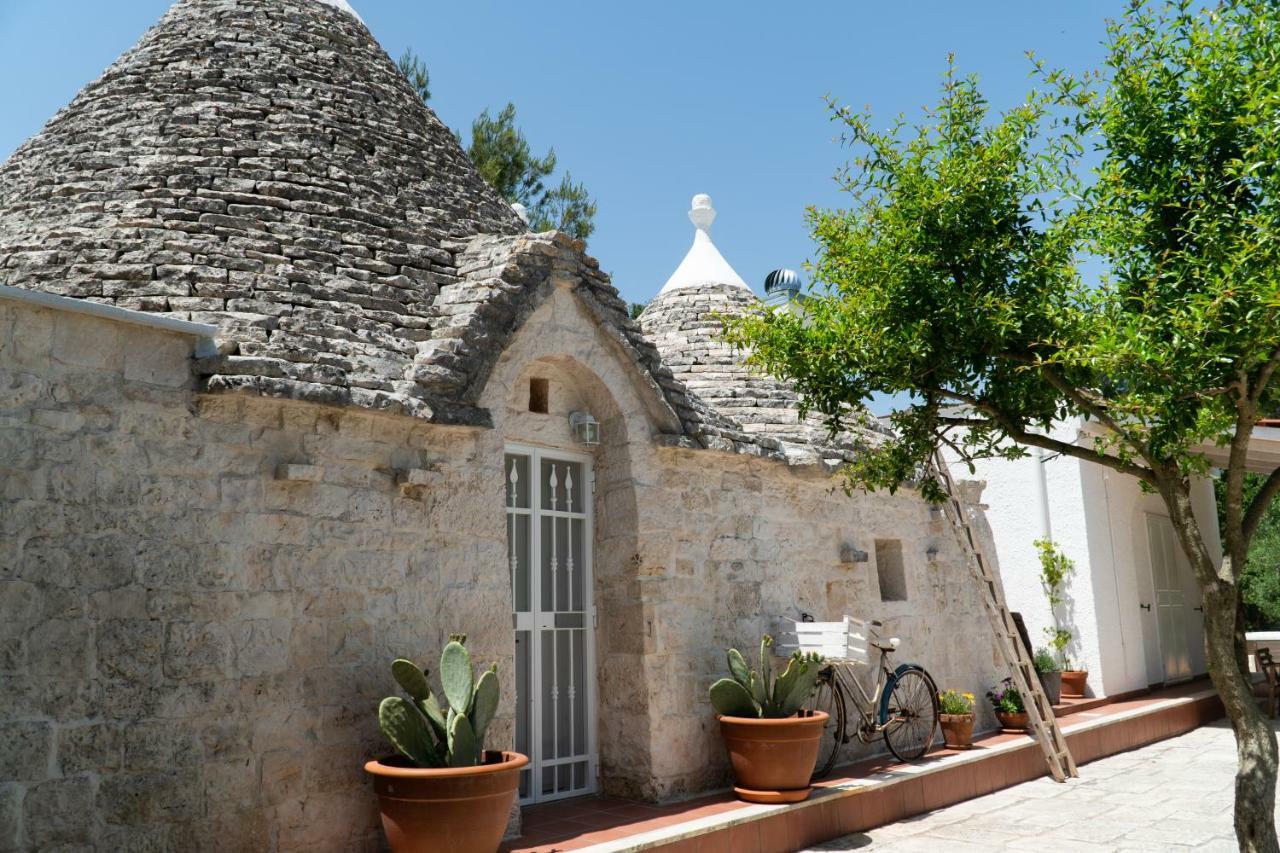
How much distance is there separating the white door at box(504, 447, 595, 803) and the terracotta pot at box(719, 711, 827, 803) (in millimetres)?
1067

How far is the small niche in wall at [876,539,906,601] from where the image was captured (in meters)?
9.34

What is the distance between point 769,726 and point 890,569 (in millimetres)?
3286

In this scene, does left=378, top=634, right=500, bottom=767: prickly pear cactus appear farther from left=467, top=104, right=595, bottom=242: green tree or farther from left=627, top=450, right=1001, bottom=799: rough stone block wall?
left=467, top=104, right=595, bottom=242: green tree

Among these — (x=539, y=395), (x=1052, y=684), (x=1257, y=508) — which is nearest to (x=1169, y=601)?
(x=1052, y=684)

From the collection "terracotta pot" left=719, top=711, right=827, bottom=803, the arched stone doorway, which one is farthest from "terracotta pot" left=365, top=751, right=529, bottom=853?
"terracotta pot" left=719, top=711, right=827, bottom=803

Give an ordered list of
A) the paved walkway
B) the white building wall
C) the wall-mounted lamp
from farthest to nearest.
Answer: the white building wall, the wall-mounted lamp, the paved walkway

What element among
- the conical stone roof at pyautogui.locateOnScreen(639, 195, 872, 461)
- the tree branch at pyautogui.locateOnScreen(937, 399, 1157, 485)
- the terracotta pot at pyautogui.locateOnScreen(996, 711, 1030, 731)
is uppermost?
the conical stone roof at pyautogui.locateOnScreen(639, 195, 872, 461)

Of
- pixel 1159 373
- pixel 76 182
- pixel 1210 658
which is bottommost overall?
pixel 1210 658

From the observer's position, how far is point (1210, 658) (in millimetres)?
A: 4738

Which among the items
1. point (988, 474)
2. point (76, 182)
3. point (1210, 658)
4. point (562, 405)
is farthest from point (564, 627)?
point (988, 474)

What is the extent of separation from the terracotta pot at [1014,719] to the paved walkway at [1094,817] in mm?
689

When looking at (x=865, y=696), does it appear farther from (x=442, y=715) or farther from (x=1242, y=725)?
(x=442, y=715)

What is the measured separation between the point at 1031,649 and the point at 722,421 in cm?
581

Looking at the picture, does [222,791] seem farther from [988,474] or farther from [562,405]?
[988,474]
